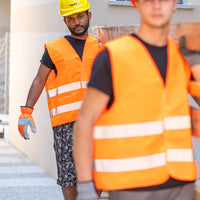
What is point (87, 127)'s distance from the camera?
2057 mm

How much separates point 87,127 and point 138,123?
0.65 feet

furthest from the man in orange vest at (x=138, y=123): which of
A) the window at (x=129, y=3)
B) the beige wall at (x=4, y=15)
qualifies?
the beige wall at (x=4, y=15)

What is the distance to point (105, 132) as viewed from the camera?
211cm

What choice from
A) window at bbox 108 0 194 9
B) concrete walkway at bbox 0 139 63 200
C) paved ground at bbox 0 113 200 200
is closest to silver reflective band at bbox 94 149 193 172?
paved ground at bbox 0 113 200 200

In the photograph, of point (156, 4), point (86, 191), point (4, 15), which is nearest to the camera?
point (86, 191)

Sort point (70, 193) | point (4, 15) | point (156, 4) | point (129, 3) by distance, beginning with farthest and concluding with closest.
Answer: point (4, 15), point (129, 3), point (70, 193), point (156, 4)

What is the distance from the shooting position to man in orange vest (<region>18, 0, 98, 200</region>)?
4.22 meters

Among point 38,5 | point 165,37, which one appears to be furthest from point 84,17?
point 38,5

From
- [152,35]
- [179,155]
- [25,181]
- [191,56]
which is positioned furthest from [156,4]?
[25,181]

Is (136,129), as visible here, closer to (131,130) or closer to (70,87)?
(131,130)

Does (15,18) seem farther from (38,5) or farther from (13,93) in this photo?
(38,5)

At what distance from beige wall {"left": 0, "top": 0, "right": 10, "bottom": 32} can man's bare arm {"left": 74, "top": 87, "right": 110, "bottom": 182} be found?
19078 mm

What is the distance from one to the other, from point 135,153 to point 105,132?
0.46 feet

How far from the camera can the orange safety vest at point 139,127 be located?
2.08 m
